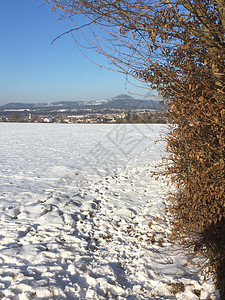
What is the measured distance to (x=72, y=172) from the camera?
30.3 feet

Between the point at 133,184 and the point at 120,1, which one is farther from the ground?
the point at 120,1

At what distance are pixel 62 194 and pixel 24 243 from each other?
104 inches

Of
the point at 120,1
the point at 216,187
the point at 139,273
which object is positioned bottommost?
the point at 139,273

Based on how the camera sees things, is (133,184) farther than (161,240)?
Yes

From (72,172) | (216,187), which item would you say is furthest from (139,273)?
(72,172)

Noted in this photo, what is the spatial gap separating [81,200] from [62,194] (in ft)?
2.42

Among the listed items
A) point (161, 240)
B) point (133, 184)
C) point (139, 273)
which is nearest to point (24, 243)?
point (139, 273)

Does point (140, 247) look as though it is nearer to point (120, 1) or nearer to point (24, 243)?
point (24, 243)

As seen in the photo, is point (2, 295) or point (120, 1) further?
point (2, 295)

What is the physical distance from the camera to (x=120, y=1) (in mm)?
2484

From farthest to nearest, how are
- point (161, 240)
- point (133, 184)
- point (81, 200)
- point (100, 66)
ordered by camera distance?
point (133, 184), point (81, 200), point (161, 240), point (100, 66)

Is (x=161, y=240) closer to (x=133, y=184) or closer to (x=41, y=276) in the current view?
(x=41, y=276)

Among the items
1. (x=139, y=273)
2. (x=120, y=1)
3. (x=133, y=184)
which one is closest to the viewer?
(x=120, y=1)

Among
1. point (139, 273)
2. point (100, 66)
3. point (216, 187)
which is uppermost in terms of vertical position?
point (100, 66)
